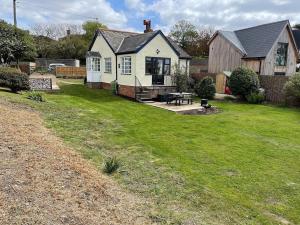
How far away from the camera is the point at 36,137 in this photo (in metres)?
7.31

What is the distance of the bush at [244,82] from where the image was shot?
62.9 ft

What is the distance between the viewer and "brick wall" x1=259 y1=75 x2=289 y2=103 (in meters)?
19.3

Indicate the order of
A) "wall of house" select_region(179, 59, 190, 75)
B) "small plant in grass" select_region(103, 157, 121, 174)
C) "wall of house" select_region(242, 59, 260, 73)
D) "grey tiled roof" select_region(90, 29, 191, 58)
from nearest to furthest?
"small plant in grass" select_region(103, 157, 121, 174), "grey tiled roof" select_region(90, 29, 191, 58), "wall of house" select_region(179, 59, 190, 75), "wall of house" select_region(242, 59, 260, 73)

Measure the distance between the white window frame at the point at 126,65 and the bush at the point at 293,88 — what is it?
33.7 feet

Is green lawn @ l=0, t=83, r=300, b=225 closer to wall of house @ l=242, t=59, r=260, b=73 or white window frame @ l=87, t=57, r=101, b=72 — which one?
white window frame @ l=87, t=57, r=101, b=72

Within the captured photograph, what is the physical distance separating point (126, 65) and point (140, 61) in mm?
1431

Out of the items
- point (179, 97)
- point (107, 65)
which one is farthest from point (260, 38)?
point (107, 65)

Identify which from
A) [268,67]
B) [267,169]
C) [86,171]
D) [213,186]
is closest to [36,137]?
[86,171]

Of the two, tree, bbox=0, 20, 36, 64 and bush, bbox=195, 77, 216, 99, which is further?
tree, bbox=0, 20, 36, 64

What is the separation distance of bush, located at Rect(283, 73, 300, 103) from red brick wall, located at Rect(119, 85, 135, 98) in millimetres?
9878

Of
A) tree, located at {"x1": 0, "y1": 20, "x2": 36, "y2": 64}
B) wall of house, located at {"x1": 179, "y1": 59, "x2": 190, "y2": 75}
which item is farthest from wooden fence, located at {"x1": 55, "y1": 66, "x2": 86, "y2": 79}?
wall of house, located at {"x1": 179, "y1": 59, "x2": 190, "y2": 75}

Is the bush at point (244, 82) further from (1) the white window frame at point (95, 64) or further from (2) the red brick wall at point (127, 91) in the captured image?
(1) the white window frame at point (95, 64)

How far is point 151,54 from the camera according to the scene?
19359 millimetres

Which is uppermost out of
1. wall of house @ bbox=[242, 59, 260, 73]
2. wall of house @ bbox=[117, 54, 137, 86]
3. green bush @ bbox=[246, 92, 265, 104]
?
wall of house @ bbox=[242, 59, 260, 73]
